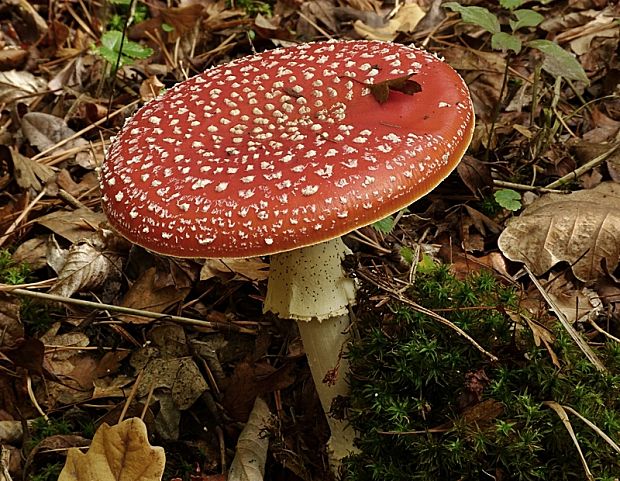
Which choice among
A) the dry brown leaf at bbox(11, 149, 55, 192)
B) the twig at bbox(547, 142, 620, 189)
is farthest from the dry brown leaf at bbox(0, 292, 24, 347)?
the twig at bbox(547, 142, 620, 189)

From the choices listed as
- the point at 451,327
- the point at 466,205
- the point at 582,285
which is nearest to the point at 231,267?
the point at 466,205

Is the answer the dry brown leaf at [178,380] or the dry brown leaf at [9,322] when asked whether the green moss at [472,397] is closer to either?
the dry brown leaf at [178,380]

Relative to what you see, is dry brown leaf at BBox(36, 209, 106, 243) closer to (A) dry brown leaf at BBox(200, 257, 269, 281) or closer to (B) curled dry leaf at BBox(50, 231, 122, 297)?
(B) curled dry leaf at BBox(50, 231, 122, 297)

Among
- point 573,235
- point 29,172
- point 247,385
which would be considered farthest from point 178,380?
point 573,235

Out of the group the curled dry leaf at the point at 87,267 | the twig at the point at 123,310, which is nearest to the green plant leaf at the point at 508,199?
the twig at the point at 123,310

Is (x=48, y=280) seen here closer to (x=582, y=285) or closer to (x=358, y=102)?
(x=358, y=102)
